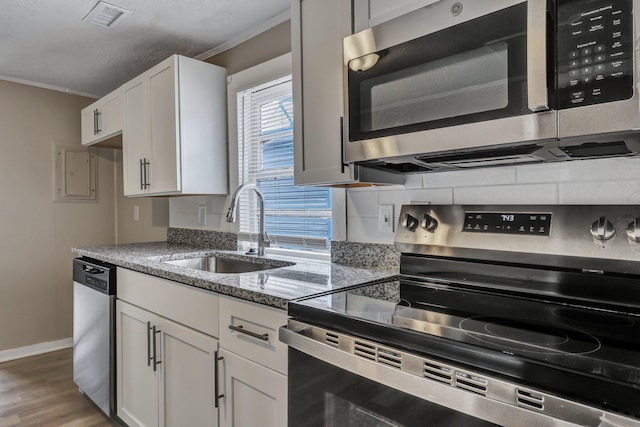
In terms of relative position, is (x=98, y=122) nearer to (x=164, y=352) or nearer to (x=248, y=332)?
(x=164, y=352)

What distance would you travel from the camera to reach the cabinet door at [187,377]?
1517 millimetres

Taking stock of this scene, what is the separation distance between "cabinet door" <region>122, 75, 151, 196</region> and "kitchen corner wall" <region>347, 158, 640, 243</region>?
1531mm

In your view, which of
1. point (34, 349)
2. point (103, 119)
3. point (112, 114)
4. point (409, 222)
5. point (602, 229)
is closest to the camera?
point (602, 229)

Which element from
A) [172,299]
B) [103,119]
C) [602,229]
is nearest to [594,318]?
[602,229]

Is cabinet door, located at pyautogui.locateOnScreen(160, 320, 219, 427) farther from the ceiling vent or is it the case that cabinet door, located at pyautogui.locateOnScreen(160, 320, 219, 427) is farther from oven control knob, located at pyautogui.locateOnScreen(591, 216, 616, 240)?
the ceiling vent

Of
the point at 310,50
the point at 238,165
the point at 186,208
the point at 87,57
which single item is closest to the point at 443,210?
the point at 310,50

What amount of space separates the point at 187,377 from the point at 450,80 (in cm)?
146

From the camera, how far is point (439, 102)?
3.58ft

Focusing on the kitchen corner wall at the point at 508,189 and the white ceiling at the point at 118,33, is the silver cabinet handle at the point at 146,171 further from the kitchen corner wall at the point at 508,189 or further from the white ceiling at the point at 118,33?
the kitchen corner wall at the point at 508,189

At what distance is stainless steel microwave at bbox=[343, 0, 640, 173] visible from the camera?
0.84 meters

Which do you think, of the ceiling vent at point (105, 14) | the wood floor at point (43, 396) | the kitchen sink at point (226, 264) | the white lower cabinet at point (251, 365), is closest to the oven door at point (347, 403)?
the white lower cabinet at point (251, 365)

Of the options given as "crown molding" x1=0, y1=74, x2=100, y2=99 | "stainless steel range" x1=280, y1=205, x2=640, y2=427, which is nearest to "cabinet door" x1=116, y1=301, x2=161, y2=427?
"stainless steel range" x1=280, y1=205, x2=640, y2=427

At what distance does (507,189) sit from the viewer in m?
1.33

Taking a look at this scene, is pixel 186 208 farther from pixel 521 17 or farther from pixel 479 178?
pixel 521 17
